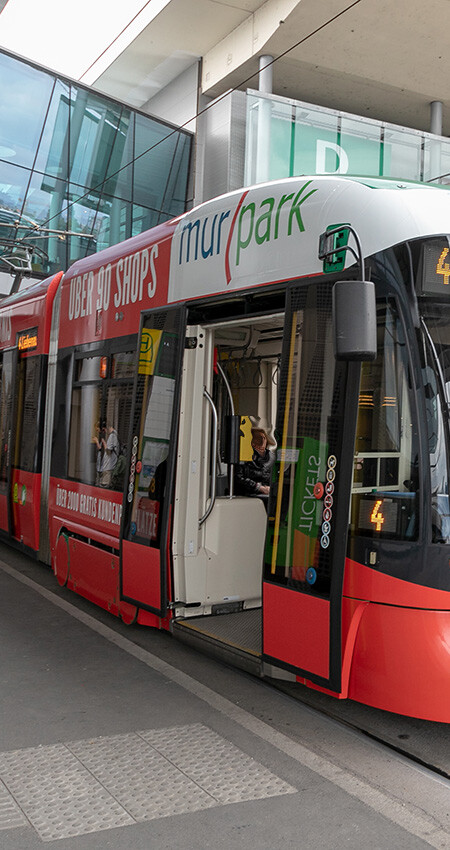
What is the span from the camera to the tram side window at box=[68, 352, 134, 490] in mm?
6727

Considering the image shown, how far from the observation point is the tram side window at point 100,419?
673 centimetres

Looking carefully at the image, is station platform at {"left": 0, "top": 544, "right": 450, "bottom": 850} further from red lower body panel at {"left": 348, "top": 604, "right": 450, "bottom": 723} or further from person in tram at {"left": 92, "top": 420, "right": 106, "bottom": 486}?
person in tram at {"left": 92, "top": 420, "right": 106, "bottom": 486}

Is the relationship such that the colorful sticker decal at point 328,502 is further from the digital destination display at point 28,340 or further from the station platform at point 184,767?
the digital destination display at point 28,340

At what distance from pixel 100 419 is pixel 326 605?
11.3 feet

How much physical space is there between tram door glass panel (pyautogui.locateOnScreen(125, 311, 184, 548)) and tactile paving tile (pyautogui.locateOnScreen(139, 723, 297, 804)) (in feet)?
5.48

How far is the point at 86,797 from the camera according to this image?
3.76 meters

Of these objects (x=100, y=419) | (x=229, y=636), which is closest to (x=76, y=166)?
(x=100, y=419)

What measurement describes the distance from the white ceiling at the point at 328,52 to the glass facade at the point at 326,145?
44.3 inches

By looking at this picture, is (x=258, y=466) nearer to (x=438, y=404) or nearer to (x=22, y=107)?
(x=438, y=404)

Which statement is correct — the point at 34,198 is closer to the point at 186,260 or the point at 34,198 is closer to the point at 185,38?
the point at 185,38

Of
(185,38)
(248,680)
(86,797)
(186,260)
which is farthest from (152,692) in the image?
(185,38)

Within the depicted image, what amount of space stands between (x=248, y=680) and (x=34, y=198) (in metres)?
21.0

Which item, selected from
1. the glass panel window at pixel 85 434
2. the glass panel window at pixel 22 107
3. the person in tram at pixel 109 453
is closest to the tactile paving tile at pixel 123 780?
the person in tram at pixel 109 453

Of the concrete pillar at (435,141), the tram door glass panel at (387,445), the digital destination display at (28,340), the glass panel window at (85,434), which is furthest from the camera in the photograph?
the concrete pillar at (435,141)
